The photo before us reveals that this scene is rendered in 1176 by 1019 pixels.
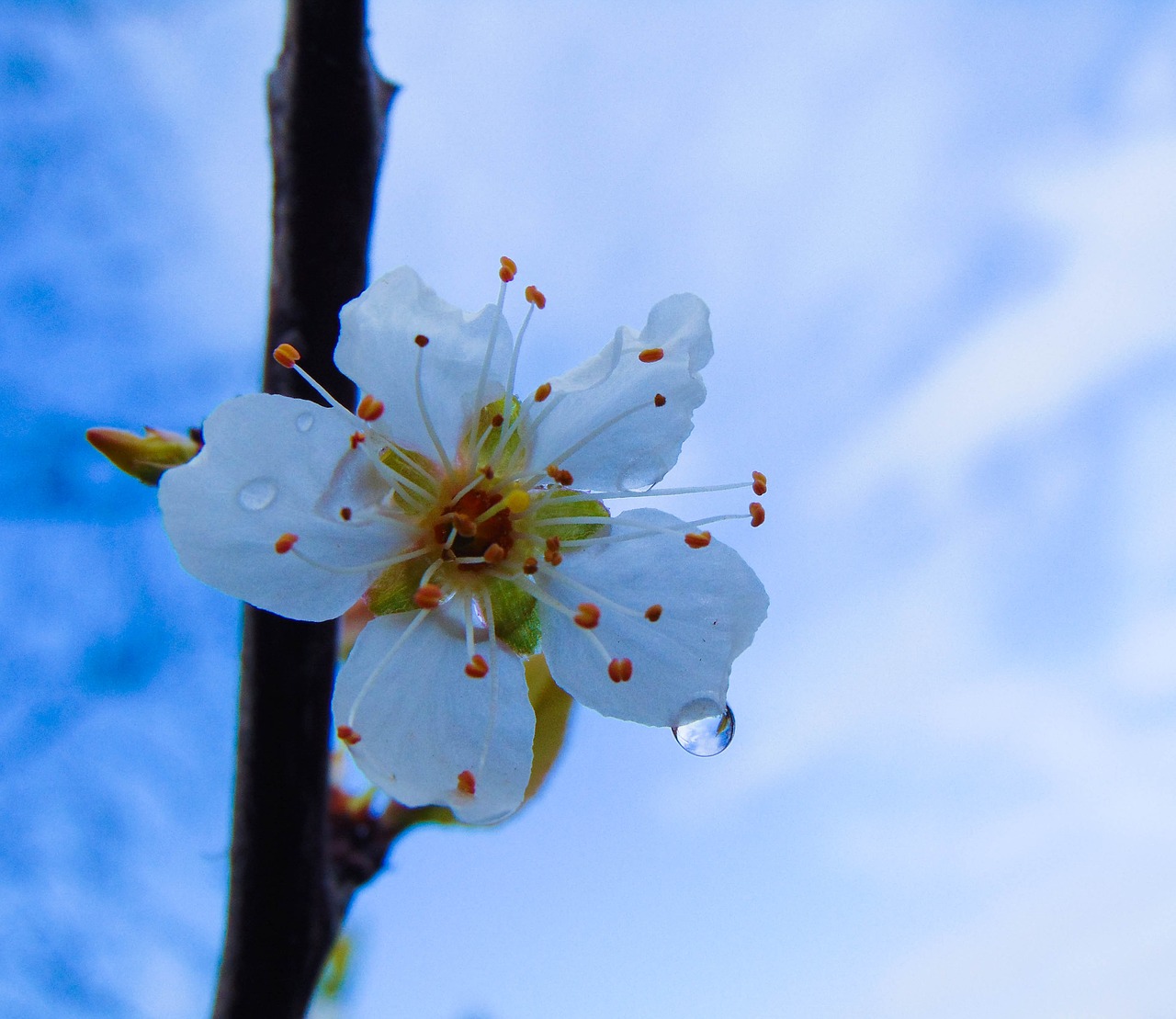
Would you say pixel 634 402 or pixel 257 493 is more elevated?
pixel 634 402

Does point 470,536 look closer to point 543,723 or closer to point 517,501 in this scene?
point 517,501

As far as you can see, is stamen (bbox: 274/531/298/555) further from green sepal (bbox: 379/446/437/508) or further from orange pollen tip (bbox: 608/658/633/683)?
orange pollen tip (bbox: 608/658/633/683)

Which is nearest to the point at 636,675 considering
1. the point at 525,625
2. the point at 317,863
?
the point at 525,625

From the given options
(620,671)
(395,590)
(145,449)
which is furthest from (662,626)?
(145,449)

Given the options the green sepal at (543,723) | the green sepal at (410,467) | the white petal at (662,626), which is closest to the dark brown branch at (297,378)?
the green sepal at (410,467)

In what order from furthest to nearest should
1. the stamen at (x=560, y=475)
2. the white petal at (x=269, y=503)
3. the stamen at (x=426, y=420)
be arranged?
the stamen at (x=560, y=475) → the stamen at (x=426, y=420) → the white petal at (x=269, y=503)

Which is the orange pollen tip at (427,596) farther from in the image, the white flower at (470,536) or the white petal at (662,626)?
the white petal at (662,626)

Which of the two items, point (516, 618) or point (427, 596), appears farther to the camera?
point (516, 618)
